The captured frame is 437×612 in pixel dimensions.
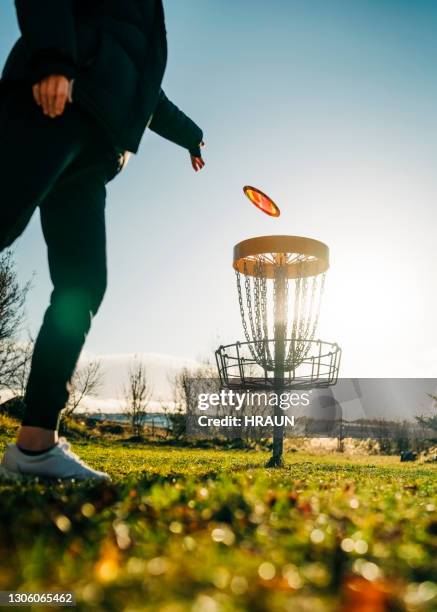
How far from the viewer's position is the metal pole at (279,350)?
7289 mm

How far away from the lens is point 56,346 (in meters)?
2.16

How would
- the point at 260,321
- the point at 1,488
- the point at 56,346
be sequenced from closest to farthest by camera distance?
the point at 1,488 → the point at 56,346 → the point at 260,321

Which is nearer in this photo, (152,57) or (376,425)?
(152,57)

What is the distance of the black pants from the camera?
1971mm

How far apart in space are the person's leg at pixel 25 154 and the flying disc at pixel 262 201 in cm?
477

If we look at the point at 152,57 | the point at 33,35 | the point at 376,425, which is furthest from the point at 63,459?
the point at 376,425

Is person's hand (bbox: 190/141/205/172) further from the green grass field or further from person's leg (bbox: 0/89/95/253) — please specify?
the green grass field

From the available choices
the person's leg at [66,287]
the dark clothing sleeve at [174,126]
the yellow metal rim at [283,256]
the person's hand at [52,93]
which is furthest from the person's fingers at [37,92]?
the yellow metal rim at [283,256]

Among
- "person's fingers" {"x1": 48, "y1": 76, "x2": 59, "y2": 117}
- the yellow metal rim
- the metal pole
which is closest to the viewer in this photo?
"person's fingers" {"x1": 48, "y1": 76, "x2": 59, "y2": 117}

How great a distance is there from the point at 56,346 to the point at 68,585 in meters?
1.34

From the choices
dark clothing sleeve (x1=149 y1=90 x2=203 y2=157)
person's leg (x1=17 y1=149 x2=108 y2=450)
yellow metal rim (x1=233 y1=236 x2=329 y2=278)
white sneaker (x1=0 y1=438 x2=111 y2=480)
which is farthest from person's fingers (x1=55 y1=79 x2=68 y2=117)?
yellow metal rim (x1=233 y1=236 x2=329 y2=278)

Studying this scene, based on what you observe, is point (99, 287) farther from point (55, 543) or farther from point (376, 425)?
point (376, 425)

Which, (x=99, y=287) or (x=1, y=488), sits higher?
(x=99, y=287)

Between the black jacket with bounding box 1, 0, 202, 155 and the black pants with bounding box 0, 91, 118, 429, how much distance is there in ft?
0.30
